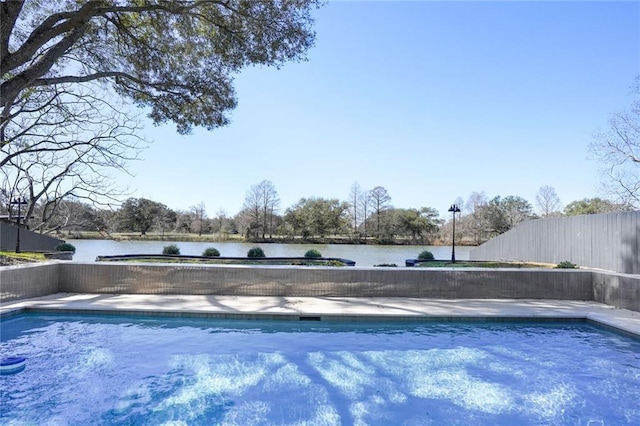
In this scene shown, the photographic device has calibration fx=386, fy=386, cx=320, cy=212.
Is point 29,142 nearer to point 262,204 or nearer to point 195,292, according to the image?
point 195,292

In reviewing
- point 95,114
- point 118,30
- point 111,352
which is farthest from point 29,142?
point 111,352

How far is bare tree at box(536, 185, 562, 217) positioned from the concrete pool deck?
29.8m

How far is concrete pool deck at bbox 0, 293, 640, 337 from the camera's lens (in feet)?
17.8

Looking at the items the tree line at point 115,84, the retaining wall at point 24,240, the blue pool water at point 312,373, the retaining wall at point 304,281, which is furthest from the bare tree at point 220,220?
the blue pool water at point 312,373

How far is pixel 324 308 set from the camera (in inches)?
228

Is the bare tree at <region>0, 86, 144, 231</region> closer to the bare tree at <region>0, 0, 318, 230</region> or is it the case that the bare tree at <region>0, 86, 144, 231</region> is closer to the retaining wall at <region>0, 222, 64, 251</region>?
the retaining wall at <region>0, 222, 64, 251</region>

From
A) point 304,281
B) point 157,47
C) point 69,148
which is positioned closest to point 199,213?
point 69,148

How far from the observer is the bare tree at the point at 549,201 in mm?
32531

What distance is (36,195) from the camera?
15141mm

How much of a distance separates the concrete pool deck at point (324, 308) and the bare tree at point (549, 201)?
29.8 metres

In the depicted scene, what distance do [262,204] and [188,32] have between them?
87.6 ft

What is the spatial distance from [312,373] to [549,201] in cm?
3479

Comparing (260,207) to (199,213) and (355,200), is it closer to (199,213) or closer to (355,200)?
(355,200)

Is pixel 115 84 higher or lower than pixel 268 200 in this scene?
lower
